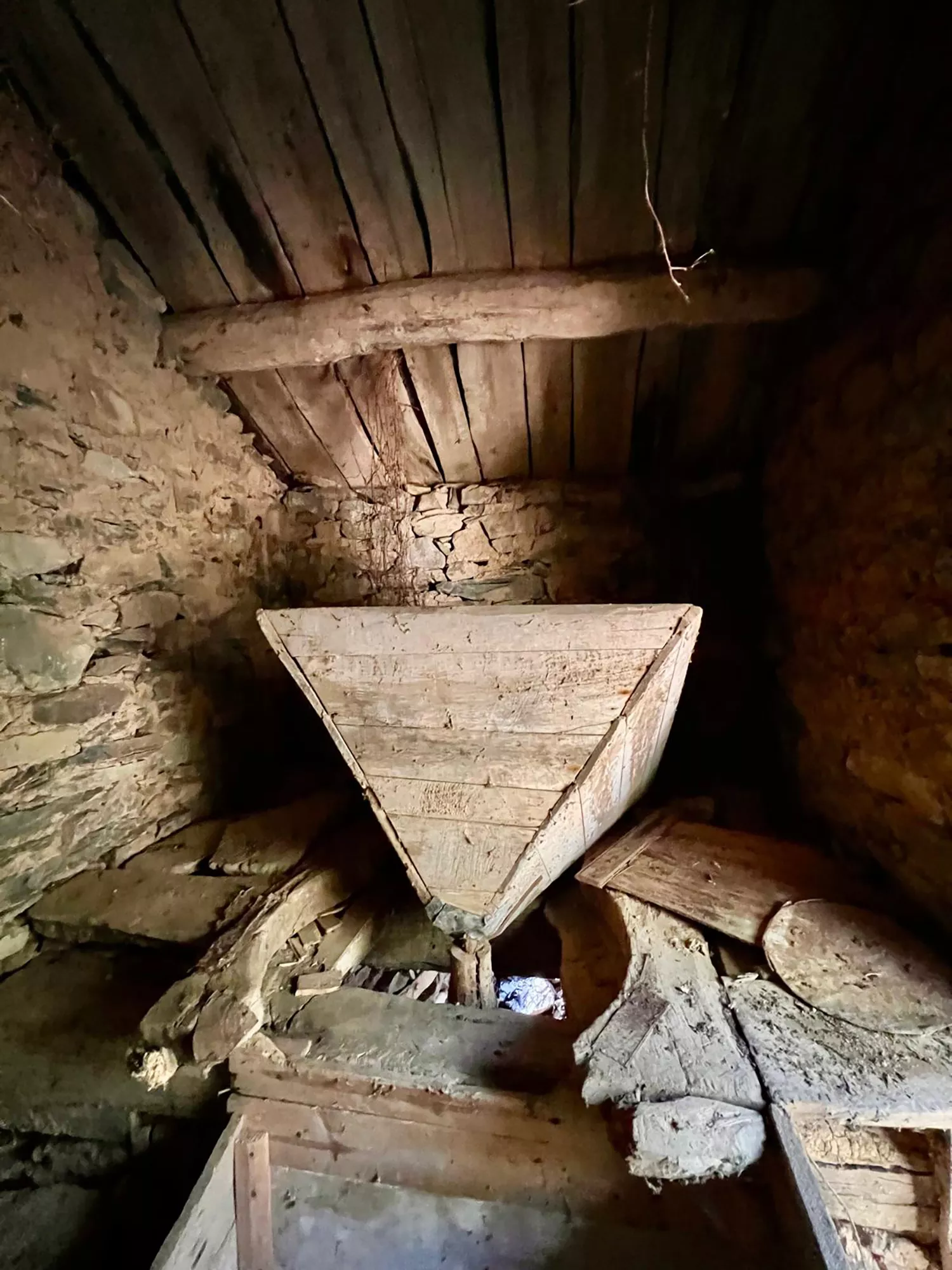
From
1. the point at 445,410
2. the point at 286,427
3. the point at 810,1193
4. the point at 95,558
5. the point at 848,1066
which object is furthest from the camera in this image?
the point at 286,427

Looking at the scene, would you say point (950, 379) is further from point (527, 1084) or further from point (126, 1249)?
point (126, 1249)

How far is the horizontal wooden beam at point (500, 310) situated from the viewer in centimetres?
185

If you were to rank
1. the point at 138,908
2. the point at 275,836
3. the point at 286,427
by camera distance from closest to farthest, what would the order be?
the point at 138,908, the point at 275,836, the point at 286,427

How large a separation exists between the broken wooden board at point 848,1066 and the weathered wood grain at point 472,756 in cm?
70

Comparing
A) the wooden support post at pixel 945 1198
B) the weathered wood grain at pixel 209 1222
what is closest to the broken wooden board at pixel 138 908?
the weathered wood grain at pixel 209 1222

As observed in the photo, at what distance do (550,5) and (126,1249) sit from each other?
3113 mm

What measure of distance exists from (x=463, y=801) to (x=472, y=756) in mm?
135

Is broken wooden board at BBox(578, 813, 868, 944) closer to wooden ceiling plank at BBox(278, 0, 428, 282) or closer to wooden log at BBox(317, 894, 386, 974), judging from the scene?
wooden log at BBox(317, 894, 386, 974)

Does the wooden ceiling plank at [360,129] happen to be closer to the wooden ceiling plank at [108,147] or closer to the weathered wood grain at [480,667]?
the wooden ceiling plank at [108,147]

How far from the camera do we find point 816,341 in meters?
1.97

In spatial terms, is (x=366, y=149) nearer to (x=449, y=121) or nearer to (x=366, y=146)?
(x=366, y=146)

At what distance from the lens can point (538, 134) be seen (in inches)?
61.9

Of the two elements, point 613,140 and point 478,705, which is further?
point 613,140

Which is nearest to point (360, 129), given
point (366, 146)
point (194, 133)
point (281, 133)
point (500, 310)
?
point (366, 146)
